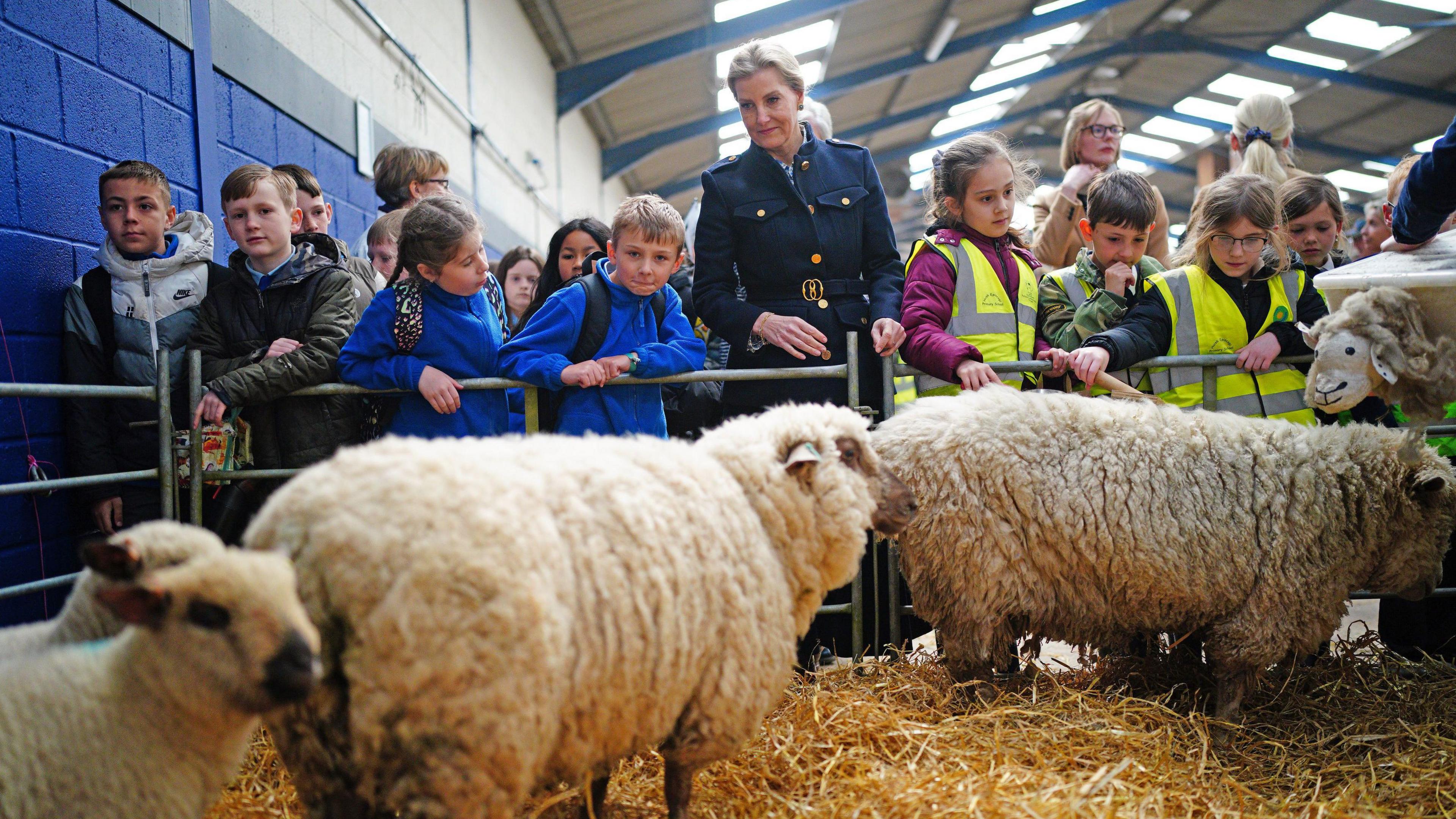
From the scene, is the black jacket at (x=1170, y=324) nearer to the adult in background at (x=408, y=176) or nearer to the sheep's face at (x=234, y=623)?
the sheep's face at (x=234, y=623)

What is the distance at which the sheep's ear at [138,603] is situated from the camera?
127 cm

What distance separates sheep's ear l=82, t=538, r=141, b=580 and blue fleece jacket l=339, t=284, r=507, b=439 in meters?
1.54

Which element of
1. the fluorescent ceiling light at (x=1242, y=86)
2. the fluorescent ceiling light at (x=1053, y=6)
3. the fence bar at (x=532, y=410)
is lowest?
the fence bar at (x=532, y=410)

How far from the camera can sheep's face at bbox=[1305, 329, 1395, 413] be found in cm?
249

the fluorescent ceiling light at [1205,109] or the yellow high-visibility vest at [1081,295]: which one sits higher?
the fluorescent ceiling light at [1205,109]

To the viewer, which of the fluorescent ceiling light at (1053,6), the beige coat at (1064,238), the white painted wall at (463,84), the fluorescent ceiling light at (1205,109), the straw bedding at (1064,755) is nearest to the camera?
the straw bedding at (1064,755)

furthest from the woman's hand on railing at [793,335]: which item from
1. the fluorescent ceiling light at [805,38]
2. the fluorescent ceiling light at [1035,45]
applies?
the fluorescent ceiling light at [1035,45]

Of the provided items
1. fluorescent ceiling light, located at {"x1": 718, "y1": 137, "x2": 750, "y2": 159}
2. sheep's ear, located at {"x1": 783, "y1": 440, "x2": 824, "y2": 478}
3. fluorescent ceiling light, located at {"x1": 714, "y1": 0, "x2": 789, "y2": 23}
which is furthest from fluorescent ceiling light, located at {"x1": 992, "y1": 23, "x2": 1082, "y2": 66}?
sheep's ear, located at {"x1": 783, "y1": 440, "x2": 824, "y2": 478}

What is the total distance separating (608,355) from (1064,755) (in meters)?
1.83

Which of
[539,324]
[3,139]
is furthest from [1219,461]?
[3,139]

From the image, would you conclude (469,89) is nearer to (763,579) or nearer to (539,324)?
(539,324)

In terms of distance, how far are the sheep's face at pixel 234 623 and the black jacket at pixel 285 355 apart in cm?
182

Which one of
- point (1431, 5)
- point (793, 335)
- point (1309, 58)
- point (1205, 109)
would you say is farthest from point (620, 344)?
point (1205, 109)

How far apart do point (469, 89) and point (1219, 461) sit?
7.70 meters
